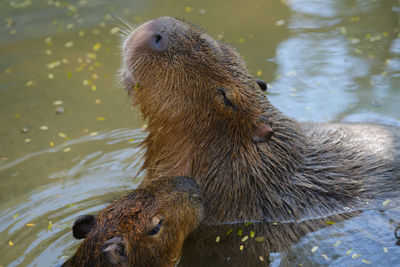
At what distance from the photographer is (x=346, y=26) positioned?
8.99m

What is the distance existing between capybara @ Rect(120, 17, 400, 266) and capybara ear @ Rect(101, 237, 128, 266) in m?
1.15

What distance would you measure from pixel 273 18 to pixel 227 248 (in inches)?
218

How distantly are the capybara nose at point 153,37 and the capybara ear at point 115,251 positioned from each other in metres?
1.65

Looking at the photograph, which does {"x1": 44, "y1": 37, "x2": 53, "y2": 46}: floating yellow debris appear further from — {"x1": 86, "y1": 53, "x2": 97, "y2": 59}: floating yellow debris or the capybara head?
the capybara head

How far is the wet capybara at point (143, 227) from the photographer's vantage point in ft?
12.6

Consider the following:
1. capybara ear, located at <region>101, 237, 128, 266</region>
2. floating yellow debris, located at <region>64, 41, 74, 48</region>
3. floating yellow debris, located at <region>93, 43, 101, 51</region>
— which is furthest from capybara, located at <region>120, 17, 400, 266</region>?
floating yellow debris, located at <region>64, 41, 74, 48</region>

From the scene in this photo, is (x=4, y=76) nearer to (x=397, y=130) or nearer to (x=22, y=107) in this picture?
(x=22, y=107)

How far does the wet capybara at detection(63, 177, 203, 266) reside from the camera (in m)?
3.85

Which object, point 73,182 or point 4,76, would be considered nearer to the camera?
point 73,182

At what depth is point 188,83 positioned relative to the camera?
459 centimetres

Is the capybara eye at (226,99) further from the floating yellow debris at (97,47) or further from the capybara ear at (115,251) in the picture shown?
the floating yellow debris at (97,47)

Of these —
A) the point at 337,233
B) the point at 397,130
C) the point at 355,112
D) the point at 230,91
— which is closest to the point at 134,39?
the point at 230,91

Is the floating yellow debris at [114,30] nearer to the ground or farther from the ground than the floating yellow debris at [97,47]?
farther from the ground

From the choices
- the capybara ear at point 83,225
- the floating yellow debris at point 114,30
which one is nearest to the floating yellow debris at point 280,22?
the floating yellow debris at point 114,30
